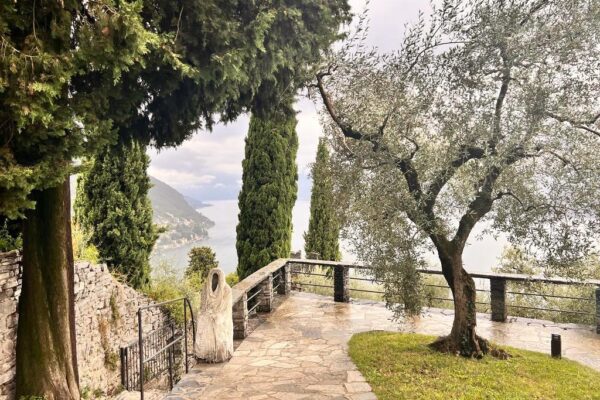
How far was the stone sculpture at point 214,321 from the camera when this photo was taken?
6148mm

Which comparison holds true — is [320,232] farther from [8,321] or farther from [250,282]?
[8,321]

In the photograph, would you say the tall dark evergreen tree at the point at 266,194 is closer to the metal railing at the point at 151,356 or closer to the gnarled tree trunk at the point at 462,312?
the metal railing at the point at 151,356

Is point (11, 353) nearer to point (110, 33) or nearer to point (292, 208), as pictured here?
point (110, 33)

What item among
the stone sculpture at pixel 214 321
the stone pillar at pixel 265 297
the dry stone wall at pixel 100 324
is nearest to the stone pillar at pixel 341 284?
the stone pillar at pixel 265 297

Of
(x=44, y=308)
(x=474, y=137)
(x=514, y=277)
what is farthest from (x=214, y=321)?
(x=514, y=277)

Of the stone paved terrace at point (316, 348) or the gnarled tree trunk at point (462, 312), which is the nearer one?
the stone paved terrace at point (316, 348)

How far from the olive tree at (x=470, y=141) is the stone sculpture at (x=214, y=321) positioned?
228 centimetres

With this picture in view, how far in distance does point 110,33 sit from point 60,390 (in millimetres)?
4360

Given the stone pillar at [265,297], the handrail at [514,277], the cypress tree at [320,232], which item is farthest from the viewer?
the cypress tree at [320,232]

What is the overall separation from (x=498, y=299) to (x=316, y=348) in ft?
13.3

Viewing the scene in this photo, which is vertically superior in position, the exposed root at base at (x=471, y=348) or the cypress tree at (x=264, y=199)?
the cypress tree at (x=264, y=199)

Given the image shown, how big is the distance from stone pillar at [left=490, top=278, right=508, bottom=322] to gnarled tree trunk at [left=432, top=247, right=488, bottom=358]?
2.12m

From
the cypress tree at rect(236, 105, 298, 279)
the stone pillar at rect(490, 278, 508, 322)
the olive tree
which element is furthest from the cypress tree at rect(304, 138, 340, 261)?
the olive tree

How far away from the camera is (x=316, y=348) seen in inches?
276
